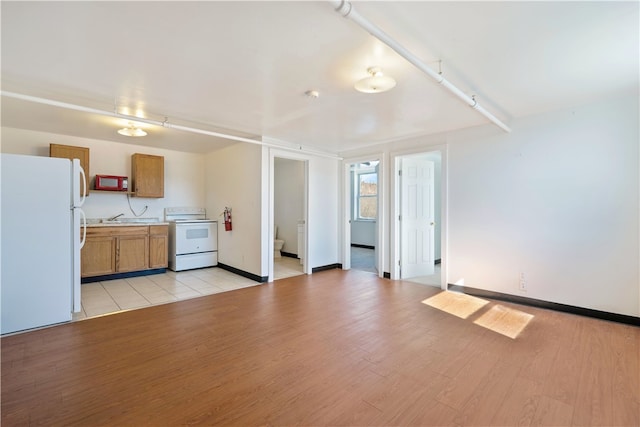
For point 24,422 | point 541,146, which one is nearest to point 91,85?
point 24,422

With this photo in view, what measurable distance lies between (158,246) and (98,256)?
0.86m

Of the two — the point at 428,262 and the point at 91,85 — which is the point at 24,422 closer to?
the point at 91,85

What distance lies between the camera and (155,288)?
4285 mm

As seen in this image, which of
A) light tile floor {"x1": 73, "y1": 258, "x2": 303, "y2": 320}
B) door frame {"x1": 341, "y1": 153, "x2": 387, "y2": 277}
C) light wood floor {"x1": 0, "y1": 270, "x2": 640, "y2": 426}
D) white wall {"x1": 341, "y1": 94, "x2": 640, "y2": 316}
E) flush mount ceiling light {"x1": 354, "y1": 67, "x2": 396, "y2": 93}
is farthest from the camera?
door frame {"x1": 341, "y1": 153, "x2": 387, "y2": 277}

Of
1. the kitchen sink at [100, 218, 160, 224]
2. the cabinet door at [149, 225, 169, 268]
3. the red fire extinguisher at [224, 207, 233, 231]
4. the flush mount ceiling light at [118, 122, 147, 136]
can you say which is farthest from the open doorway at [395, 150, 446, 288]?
the kitchen sink at [100, 218, 160, 224]

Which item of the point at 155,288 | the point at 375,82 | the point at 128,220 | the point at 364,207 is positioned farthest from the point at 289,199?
the point at 375,82

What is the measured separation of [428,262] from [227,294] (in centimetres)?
352

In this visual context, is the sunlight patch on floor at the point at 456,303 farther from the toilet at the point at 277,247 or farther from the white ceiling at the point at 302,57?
the toilet at the point at 277,247

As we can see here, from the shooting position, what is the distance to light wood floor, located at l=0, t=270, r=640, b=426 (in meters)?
1.69

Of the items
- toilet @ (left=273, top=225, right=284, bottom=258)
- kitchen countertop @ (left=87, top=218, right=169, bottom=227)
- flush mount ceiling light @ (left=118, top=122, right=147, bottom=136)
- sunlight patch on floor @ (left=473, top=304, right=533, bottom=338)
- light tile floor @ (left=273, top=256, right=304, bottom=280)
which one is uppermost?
flush mount ceiling light @ (left=118, top=122, right=147, bottom=136)

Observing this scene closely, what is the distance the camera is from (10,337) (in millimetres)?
2652

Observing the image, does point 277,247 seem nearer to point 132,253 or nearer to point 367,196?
point 132,253

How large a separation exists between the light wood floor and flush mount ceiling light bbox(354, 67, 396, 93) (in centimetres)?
220

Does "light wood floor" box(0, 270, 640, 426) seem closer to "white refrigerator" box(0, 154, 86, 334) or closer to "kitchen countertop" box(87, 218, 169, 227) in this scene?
"white refrigerator" box(0, 154, 86, 334)
